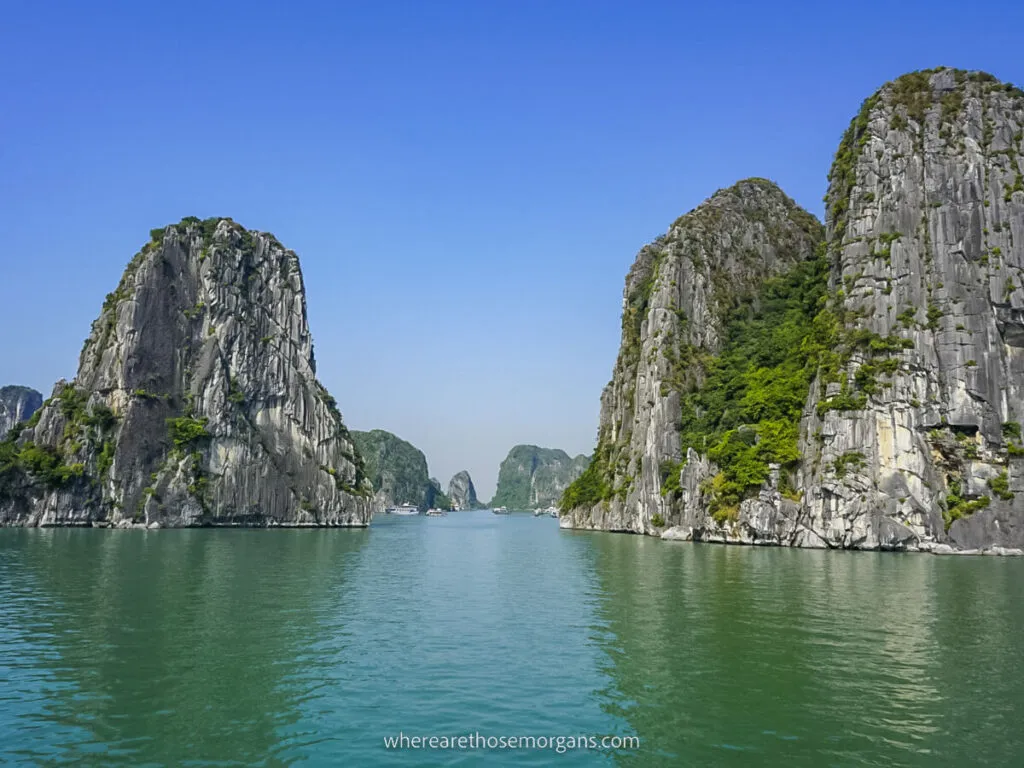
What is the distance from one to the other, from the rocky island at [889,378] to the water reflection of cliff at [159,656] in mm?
49248

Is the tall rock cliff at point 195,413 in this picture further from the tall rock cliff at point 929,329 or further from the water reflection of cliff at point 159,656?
the tall rock cliff at point 929,329

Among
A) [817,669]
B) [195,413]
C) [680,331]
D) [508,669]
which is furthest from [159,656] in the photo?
[195,413]

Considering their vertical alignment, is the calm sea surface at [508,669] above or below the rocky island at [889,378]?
below

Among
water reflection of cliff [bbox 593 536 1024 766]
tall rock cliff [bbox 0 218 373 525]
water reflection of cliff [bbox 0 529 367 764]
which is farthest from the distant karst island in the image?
water reflection of cliff [bbox 0 529 367 764]

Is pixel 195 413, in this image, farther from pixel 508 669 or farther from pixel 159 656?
pixel 508 669

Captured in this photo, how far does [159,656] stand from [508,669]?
10.4m

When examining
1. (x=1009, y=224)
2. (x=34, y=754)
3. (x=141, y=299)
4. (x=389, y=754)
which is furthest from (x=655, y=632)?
(x=141, y=299)

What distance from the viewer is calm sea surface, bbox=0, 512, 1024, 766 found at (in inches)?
619

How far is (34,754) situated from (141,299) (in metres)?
125

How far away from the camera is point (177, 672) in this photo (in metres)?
21.0

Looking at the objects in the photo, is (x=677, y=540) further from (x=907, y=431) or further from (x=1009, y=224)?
(x=1009, y=224)

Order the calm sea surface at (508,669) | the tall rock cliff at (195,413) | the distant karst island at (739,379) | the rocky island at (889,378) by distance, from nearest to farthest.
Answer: the calm sea surface at (508,669) < the rocky island at (889,378) < the distant karst island at (739,379) < the tall rock cliff at (195,413)

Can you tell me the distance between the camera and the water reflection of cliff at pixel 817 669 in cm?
1584

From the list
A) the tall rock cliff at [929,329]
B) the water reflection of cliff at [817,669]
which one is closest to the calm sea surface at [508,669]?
the water reflection of cliff at [817,669]
